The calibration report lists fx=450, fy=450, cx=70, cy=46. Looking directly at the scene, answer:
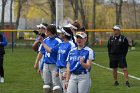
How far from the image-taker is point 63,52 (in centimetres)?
967

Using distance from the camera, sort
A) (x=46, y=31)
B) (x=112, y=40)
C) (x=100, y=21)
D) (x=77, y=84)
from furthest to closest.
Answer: (x=100, y=21) < (x=112, y=40) < (x=46, y=31) < (x=77, y=84)

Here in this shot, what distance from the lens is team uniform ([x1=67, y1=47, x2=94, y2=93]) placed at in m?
8.58

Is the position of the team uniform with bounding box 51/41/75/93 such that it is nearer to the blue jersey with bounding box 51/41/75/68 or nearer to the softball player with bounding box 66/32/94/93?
the blue jersey with bounding box 51/41/75/68

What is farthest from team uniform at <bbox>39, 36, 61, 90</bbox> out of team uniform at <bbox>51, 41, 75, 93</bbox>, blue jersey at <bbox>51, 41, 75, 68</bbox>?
blue jersey at <bbox>51, 41, 75, 68</bbox>

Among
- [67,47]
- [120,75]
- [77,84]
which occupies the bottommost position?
[120,75]

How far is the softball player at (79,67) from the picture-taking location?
8.55 m

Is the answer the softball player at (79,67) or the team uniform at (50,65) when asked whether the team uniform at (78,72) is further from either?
the team uniform at (50,65)

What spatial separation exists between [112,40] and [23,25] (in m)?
82.0

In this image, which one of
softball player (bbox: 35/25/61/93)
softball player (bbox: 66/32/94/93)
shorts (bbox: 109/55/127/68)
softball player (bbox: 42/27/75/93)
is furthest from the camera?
shorts (bbox: 109/55/127/68)

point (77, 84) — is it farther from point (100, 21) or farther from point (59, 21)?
point (100, 21)

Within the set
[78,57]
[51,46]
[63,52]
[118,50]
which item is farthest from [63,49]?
[118,50]

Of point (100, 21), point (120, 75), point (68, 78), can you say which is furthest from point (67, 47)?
point (100, 21)

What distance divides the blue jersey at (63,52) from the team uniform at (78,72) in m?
0.77

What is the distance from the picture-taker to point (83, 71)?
8.68 meters
